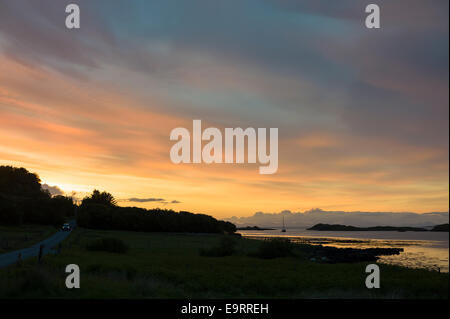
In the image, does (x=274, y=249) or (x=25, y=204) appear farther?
(x=25, y=204)

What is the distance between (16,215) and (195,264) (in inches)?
3638

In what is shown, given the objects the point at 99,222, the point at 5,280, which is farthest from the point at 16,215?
the point at 5,280

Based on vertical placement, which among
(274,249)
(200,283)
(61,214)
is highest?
(61,214)

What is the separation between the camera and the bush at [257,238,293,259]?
6312 centimetres

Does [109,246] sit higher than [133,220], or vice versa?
[109,246]

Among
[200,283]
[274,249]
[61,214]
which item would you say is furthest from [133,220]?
[200,283]

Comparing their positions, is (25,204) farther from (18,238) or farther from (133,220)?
(18,238)

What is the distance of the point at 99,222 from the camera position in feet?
468

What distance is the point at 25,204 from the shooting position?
12575 centimetres

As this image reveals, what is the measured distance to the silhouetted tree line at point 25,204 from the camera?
11756 cm

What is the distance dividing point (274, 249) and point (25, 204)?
9425 centimetres

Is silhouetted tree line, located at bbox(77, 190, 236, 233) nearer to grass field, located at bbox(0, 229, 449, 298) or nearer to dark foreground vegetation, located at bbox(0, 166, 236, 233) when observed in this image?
dark foreground vegetation, located at bbox(0, 166, 236, 233)
